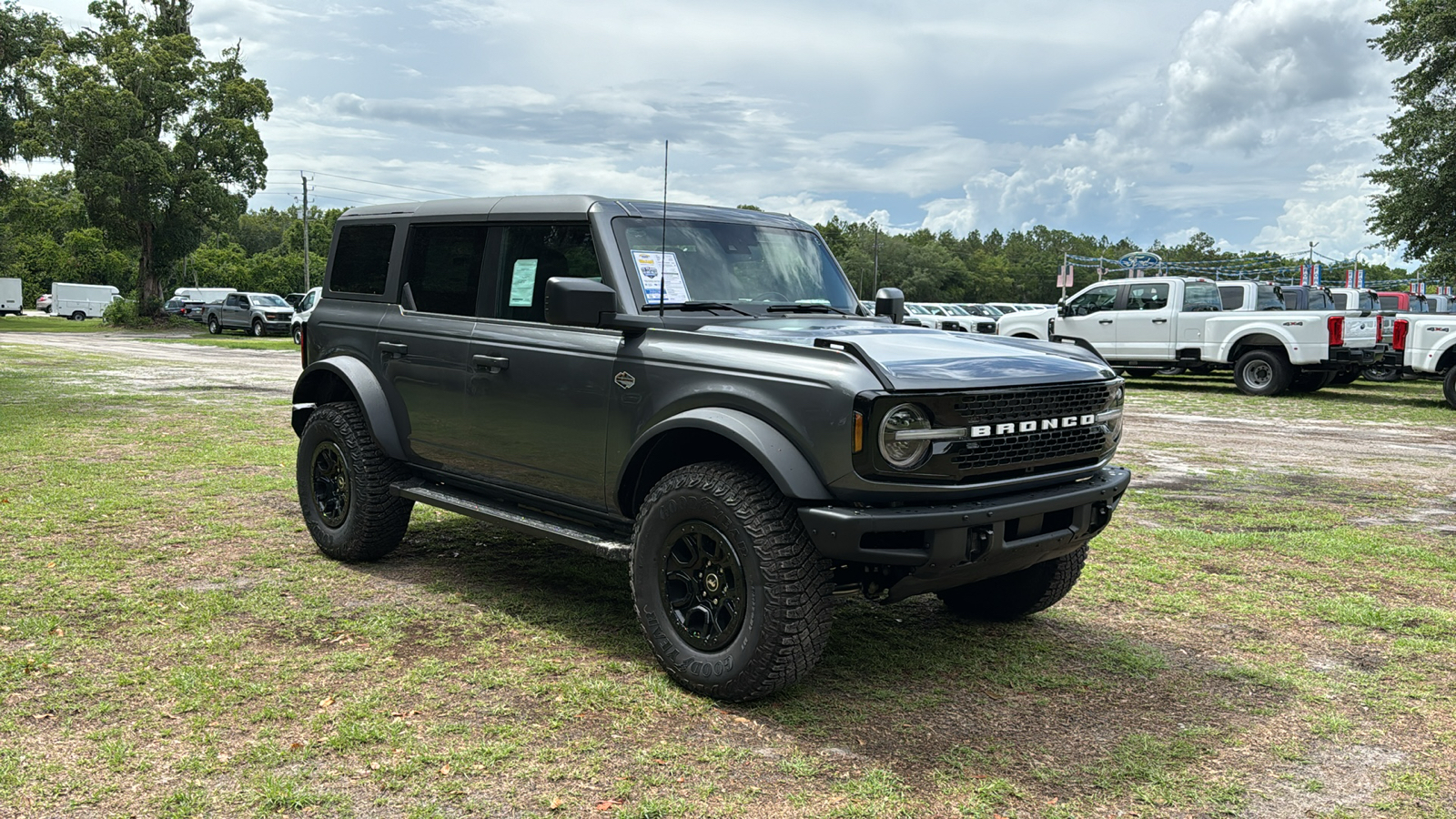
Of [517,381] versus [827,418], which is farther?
[517,381]

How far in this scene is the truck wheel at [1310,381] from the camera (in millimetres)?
Result: 19391

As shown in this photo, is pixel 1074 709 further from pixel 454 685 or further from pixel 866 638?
pixel 454 685

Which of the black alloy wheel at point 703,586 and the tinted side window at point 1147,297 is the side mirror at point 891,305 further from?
the tinted side window at point 1147,297

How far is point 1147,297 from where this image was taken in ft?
67.4

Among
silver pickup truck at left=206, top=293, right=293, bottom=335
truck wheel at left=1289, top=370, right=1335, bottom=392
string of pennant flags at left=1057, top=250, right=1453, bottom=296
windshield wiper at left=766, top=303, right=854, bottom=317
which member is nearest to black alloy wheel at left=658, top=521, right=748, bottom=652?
windshield wiper at left=766, top=303, right=854, bottom=317

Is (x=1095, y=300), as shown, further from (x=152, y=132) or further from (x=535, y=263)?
(x=152, y=132)

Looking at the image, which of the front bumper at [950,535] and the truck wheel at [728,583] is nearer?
the front bumper at [950,535]

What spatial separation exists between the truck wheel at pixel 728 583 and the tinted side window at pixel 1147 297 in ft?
59.2

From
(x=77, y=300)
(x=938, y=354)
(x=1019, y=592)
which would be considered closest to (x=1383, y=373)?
(x=1019, y=592)

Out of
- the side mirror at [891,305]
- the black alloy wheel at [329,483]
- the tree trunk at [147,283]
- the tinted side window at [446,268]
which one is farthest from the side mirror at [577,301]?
the tree trunk at [147,283]

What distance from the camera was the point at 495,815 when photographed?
130 inches

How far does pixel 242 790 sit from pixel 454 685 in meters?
1.04

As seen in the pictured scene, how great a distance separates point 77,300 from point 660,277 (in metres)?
72.0

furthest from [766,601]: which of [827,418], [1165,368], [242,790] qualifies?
[1165,368]
